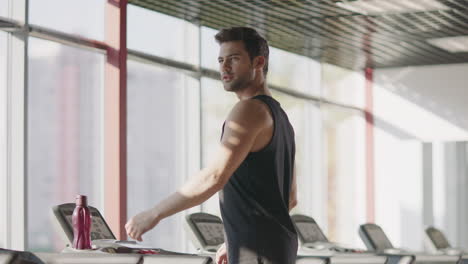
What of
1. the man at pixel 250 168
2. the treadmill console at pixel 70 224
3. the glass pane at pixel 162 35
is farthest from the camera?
the glass pane at pixel 162 35

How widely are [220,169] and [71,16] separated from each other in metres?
5.85

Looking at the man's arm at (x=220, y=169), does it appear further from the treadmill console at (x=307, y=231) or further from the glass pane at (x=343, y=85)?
the glass pane at (x=343, y=85)

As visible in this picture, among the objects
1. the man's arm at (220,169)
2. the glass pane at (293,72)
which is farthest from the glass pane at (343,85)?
the man's arm at (220,169)

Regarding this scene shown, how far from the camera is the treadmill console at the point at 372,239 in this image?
323 inches

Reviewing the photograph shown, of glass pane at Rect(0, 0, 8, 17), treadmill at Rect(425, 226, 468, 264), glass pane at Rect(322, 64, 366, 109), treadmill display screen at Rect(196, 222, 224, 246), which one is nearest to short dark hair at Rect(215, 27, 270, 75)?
treadmill display screen at Rect(196, 222, 224, 246)

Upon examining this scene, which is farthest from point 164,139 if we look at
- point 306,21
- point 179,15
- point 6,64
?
point 6,64

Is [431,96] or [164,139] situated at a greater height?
[431,96]

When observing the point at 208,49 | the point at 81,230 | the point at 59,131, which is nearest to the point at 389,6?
the point at 208,49

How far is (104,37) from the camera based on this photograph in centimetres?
810

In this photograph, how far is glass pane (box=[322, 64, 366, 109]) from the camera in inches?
510

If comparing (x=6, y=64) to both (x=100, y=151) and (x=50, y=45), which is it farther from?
(x=100, y=151)

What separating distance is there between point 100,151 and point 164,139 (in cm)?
131

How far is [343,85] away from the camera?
43.9 ft

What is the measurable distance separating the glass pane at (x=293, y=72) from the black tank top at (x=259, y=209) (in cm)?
878
